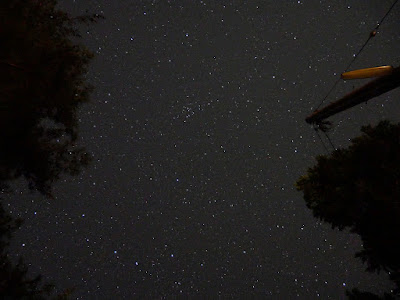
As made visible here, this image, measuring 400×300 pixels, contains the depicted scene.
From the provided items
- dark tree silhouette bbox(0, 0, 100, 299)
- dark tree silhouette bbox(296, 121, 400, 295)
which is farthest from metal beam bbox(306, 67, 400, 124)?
dark tree silhouette bbox(0, 0, 100, 299)

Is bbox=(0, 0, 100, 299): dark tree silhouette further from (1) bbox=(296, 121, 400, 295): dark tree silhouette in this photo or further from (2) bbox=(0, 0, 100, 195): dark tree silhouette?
(1) bbox=(296, 121, 400, 295): dark tree silhouette

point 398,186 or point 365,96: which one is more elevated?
point 365,96

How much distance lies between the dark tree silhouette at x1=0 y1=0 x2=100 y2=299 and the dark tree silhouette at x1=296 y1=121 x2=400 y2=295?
4980 mm

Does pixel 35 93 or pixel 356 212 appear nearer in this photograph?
pixel 35 93

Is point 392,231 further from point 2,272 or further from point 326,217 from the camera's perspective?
point 2,272

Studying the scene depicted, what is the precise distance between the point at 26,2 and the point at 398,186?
642cm

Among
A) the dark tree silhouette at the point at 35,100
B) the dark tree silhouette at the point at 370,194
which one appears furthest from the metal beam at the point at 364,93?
the dark tree silhouette at the point at 35,100

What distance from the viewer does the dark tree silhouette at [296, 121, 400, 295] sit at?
4.00 m

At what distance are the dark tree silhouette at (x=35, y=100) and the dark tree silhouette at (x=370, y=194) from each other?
16.3 feet

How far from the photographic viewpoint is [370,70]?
12.8ft

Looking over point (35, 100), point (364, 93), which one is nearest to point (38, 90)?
point (35, 100)

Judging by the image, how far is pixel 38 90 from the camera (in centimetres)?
395

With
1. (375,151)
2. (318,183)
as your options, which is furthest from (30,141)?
(375,151)

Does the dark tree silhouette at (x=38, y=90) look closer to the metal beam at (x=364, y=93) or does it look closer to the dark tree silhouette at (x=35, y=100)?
the dark tree silhouette at (x=35, y=100)
